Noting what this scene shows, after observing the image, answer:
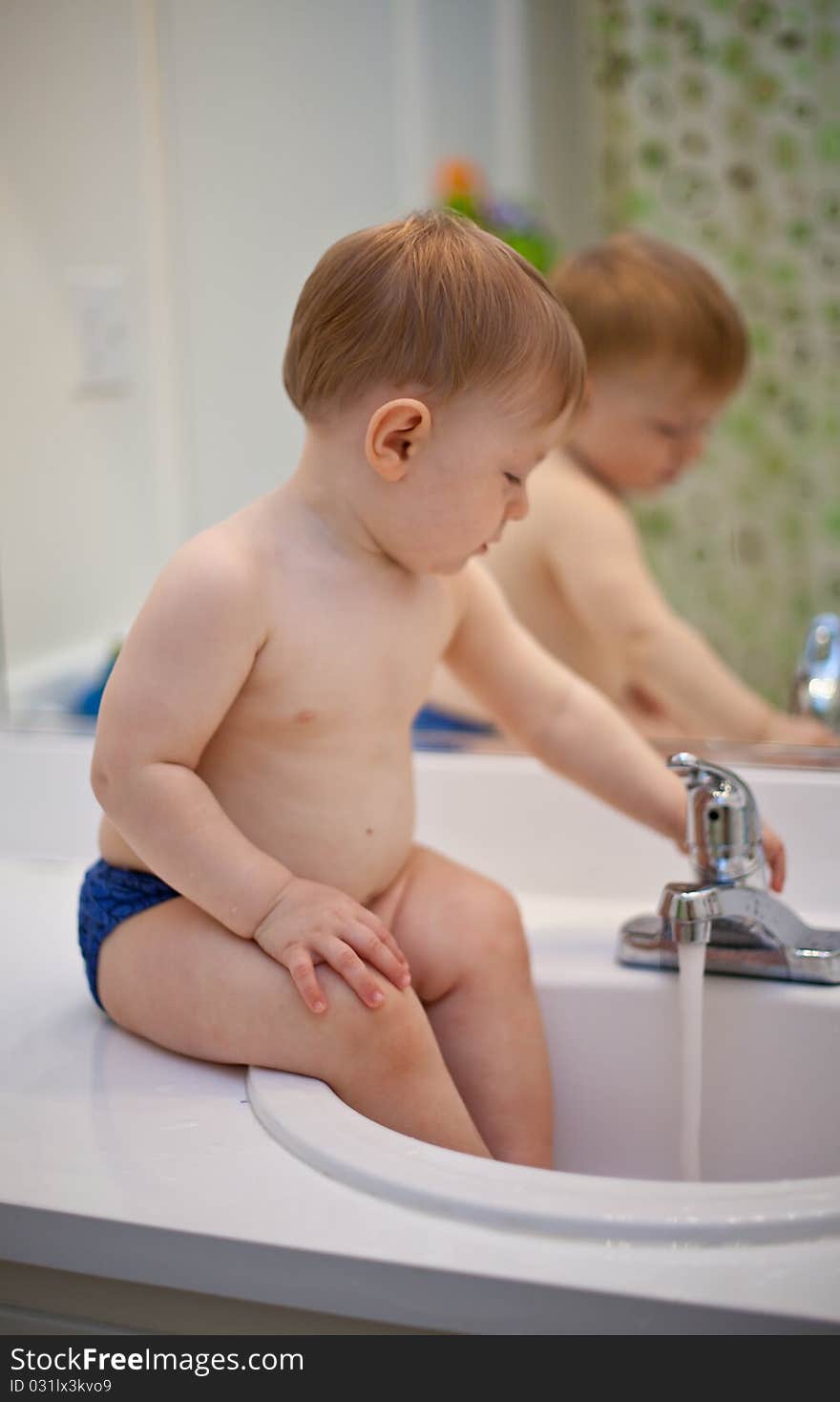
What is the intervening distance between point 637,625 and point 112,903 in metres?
0.45

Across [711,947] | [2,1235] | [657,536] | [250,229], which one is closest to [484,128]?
[250,229]

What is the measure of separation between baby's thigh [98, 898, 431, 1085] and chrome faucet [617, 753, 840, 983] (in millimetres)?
167

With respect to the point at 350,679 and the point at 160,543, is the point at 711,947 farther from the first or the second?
the point at 160,543

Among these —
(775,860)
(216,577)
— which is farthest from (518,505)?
(775,860)

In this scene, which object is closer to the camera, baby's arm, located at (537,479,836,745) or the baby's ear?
the baby's ear

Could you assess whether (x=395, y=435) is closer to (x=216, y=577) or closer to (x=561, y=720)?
(x=216, y=577)

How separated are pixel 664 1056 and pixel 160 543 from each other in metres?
0.54

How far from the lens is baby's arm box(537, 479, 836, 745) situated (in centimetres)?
99

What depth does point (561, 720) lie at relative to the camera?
830 mm

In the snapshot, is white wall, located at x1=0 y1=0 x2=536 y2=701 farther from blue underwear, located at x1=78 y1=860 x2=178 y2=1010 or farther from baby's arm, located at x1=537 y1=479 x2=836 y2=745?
blue underwear, located at x1=78 y1=860 x2=178 y2=1010

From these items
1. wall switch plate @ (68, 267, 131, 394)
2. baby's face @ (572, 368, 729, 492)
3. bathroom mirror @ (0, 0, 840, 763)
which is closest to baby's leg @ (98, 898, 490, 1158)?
bathroom mirror @ (0, 0, 840, 763)

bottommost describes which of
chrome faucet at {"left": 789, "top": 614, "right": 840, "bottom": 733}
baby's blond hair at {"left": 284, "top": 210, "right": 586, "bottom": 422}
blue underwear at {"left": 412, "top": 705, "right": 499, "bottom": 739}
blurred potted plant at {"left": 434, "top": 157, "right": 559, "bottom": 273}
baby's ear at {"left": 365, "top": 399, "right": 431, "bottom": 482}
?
blue underwear at {"left": 412, "top": 705, "right": 499, "bottom": 739}

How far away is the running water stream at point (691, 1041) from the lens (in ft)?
2.47
